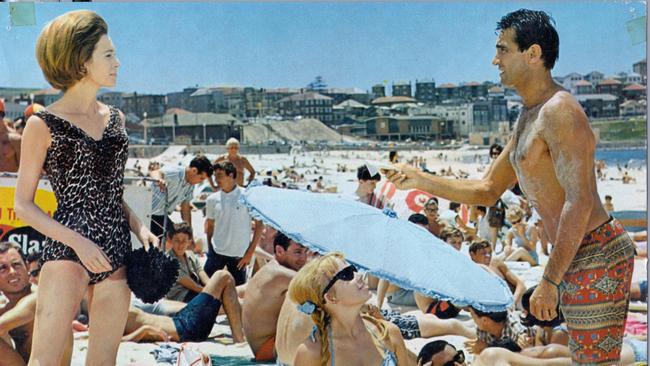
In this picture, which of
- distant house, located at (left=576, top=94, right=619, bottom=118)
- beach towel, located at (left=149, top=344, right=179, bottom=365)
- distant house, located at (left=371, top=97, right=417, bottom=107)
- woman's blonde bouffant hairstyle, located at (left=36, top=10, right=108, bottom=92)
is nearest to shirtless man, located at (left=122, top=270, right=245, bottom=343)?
beach towel, located at (left=149, top=344, right=179, bottom=365)

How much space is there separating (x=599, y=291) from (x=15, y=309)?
2496 mm

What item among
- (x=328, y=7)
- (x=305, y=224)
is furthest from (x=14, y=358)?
(x=328, y=7)

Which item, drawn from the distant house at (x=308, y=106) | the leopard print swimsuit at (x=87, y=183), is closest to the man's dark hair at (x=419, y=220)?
the leopard print swimsuit at (x=87, y=183)

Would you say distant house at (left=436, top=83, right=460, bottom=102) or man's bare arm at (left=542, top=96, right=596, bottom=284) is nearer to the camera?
man's bare arm at (left=542, top=96, right=596, bottom=284)

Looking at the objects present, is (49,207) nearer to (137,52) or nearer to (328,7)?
(137,52)

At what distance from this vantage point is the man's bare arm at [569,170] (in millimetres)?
2561

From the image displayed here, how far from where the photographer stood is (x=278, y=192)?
14.9 ft

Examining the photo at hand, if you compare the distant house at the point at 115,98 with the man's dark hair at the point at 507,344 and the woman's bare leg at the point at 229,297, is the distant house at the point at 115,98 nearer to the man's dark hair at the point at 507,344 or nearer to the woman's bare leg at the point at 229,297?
the woman's bare leg at the point at 229,297

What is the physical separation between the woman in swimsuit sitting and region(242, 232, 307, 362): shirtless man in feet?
4.64

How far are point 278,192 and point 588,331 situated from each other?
2.13 m

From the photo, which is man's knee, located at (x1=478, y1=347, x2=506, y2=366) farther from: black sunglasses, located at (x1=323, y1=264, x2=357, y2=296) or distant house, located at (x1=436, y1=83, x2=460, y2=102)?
distant house, located at (x1=436, y1=83, x2=460, y2=102)

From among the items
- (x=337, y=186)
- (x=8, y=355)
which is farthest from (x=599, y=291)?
(x=337, y=186)

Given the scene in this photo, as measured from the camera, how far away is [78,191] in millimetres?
2459

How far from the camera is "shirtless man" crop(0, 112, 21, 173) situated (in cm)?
471
